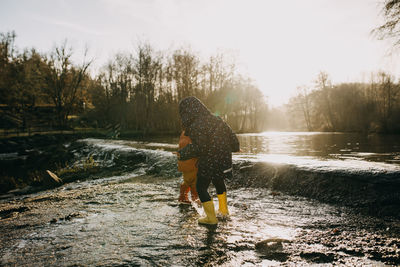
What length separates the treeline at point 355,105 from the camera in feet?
116

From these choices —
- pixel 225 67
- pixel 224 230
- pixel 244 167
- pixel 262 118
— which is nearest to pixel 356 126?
pixel 225 67

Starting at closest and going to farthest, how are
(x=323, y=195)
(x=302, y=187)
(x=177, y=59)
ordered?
(x=323, y=195), (x=302, y=187), (x=177, y=59)

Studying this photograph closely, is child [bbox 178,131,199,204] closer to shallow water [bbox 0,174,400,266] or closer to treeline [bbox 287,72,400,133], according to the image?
shallow water [bbox 0,174,400,266]

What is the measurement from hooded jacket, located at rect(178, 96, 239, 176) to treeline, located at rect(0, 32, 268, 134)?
1308 inches

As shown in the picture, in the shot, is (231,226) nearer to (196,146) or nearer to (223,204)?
(223,204)

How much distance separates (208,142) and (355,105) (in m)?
45.9

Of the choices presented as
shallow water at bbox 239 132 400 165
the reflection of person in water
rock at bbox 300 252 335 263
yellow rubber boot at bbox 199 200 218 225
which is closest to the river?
rock at bbox 300 252 335 263

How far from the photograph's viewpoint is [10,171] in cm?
1602

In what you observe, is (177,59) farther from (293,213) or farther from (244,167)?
(293,213)

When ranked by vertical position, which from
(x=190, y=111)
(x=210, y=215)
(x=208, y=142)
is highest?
(x=190, y=111)

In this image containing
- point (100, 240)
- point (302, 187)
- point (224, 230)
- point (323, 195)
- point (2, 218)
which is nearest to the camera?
point (100, 240)

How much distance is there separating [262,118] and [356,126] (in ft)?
96.4

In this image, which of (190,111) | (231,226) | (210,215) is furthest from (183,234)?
(190,111)

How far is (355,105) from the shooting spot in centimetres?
4203
